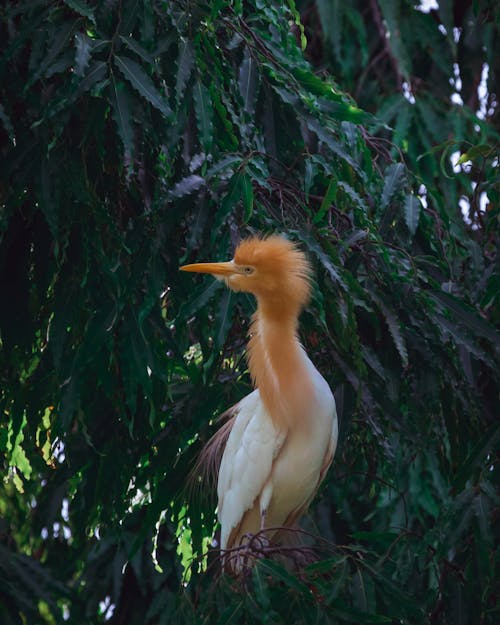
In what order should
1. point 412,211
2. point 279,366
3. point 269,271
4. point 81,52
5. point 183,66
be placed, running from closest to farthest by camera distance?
1. point 81,52
2. point 183,66
3. point 269,271
4. point 279,366
5. point 412,211

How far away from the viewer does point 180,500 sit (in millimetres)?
2631

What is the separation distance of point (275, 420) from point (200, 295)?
1.42 feet

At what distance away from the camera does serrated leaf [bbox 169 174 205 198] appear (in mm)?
2361

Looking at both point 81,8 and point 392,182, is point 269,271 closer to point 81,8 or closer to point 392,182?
point 392,182

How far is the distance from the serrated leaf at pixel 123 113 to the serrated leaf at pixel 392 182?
749 millimetres

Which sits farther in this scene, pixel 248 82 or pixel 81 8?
pixel 248 82

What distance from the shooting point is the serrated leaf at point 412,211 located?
277 centimetres

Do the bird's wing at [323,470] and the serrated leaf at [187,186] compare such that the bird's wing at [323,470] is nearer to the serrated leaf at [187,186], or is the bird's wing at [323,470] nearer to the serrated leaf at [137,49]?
the serrated leaf at [187,186]

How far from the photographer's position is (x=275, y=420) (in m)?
2.66

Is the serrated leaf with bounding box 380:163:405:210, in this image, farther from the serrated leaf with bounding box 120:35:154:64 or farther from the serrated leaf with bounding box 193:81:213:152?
the serrated leaf with bounding box 120:35:154:64

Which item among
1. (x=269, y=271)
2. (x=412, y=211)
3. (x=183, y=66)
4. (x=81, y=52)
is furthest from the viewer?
(x=412, y=211)

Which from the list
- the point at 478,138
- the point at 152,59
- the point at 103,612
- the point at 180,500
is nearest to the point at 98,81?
the point at 152,59

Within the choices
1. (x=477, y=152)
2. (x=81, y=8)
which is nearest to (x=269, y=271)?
(x=477, y=152)

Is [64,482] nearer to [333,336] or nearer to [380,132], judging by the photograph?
[333,336]
